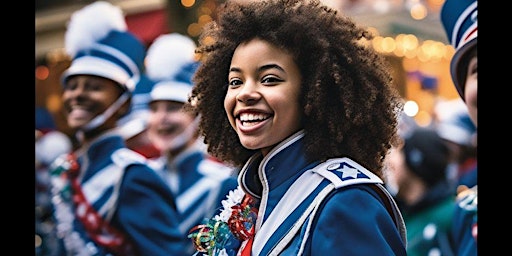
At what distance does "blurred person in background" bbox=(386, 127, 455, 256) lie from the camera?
131 inches

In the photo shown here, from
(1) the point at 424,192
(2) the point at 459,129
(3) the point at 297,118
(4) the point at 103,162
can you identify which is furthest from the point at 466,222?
(4) the point at 103,162

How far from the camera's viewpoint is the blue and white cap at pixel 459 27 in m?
2.86

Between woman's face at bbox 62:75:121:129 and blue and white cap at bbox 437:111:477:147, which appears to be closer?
blue and white cap at bbox 437:111:477:147

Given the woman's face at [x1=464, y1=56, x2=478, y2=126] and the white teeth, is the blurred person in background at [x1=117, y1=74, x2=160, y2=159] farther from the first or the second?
the white teeth

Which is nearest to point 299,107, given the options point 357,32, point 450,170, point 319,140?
point 319,140

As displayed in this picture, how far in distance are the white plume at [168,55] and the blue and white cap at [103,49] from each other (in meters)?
0.06

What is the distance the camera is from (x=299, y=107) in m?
2.32

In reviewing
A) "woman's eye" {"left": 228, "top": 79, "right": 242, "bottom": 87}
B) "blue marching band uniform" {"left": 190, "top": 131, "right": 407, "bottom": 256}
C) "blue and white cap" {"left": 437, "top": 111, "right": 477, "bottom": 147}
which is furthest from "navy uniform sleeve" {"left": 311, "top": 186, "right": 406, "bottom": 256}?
"blue and white cap" {"left": 437, "top": 111, "right": 477, "bottom": 147}

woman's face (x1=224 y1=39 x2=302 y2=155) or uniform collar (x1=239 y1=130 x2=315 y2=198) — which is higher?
woman's face (x1=224 y1=39 x2=302 y2=155)

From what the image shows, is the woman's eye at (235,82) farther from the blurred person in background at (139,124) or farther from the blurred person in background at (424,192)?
the blurred person in background at (139,124)

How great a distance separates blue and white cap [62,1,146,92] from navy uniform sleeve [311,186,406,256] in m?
1.93

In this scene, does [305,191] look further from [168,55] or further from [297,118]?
[168,55]

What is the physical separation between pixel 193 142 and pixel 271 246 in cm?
170
